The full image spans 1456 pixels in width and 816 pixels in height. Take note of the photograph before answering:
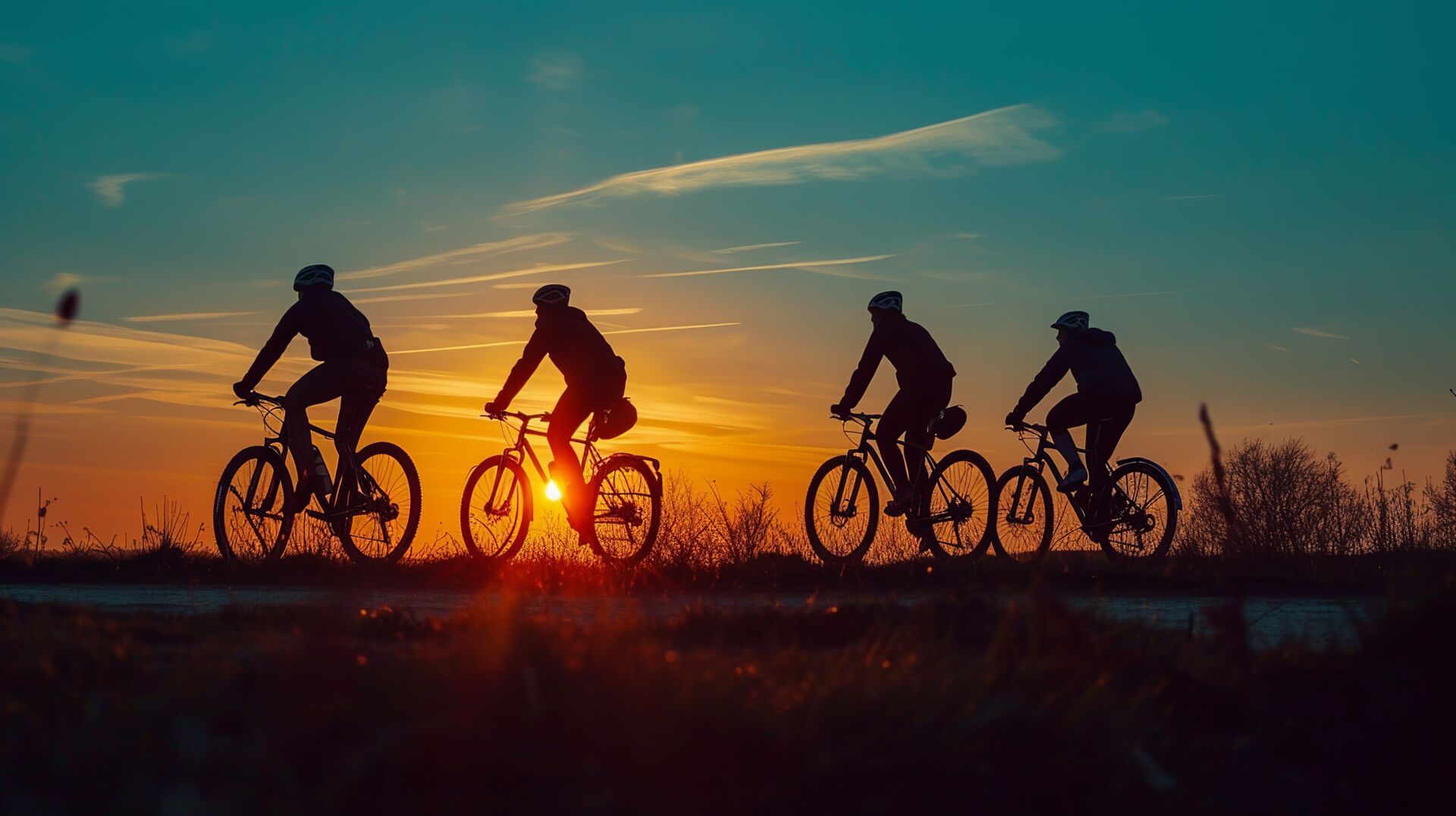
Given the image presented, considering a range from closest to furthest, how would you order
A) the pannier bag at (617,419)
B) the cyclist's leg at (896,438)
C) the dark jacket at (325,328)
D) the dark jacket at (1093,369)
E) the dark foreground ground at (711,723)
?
the dark foreground ground at (711,723)
the dark jacket at (325,328)
the pannier bag at (617,419)
the dark jacket at (1093,369)
the cyclist's leg at (896,438)

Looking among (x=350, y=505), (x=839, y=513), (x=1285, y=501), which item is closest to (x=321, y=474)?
(x=350, y=505)

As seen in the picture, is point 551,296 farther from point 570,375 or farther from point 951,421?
point 951,421

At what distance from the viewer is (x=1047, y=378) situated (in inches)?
484

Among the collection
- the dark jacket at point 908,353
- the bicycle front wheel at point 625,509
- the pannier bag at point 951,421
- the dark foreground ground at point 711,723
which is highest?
the dark jacket at point 908,353

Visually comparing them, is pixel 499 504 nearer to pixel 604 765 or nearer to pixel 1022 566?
pixel 1022 566

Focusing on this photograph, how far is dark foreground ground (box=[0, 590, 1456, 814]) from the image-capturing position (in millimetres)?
2955

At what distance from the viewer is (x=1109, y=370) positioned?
39.7 ft

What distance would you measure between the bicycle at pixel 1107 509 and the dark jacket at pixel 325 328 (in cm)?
634

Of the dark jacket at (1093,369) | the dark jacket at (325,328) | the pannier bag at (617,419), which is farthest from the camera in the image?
the dark jacket at (1093,369)

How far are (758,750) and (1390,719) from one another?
2240mm

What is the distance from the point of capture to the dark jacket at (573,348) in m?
11.2

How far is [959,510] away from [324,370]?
20.7 feet

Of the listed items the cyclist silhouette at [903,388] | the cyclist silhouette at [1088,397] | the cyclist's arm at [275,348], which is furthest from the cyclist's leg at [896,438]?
the cyclist's arm at [275,348]

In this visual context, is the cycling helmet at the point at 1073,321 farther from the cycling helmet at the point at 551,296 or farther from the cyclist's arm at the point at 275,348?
the cyclist's arm at the point at 275,348
